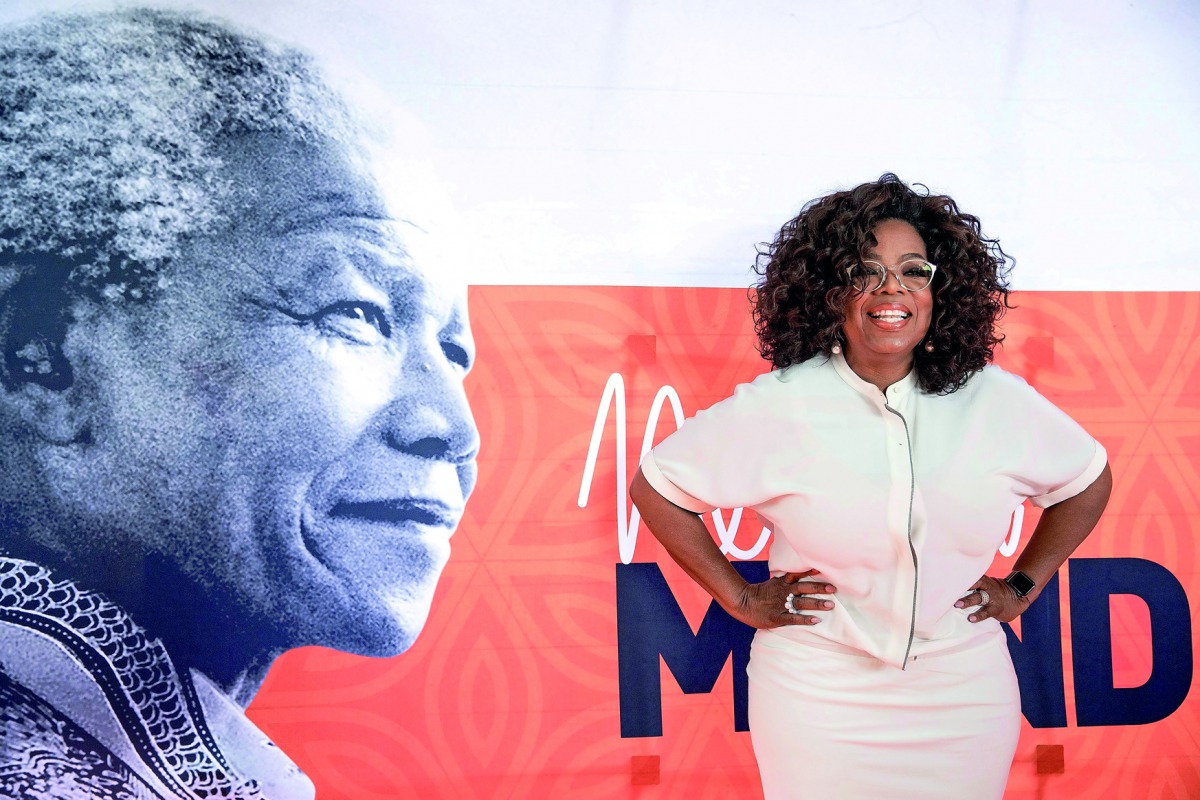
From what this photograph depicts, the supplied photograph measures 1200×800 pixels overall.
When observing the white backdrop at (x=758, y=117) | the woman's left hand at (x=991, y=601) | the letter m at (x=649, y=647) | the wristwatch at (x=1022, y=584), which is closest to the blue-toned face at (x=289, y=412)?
the white backdrop at (x=758, y=117)

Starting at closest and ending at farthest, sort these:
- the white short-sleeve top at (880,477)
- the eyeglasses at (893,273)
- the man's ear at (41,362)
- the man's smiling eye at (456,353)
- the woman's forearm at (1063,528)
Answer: the white short-sleeve top at (880,477) < the eyeglasses at (893,273) < the woman's forearm at (1063,528) < the man's ear at (41,362) < the man's smiling eye at (456,353)

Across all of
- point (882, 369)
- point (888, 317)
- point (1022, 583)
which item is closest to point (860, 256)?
point (888, 317)

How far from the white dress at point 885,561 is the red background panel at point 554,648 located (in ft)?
1.96

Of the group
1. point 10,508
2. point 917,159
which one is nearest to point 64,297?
point 10,508

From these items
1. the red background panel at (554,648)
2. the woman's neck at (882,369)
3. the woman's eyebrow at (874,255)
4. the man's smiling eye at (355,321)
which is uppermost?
the woman's eyebrow at (874,255)

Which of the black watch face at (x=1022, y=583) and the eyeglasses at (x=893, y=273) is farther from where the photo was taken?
the black watch face at (x=1022, y=583)

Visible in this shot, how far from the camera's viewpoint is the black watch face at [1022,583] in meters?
2.20

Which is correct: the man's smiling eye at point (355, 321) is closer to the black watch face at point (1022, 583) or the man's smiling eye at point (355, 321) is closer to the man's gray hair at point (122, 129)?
the man's gray hair at point (122, 129)

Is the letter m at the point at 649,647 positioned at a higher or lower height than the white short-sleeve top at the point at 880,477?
lower

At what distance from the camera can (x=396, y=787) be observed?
2566 millimetres

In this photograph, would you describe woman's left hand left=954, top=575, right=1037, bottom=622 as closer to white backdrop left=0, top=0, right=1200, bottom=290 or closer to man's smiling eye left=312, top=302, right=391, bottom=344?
white backdrop left=0, top=0, right=1200, bottom=290

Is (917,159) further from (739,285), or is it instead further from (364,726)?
(364,726)

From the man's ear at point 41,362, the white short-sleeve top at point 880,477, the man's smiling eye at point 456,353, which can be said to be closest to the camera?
the white short-sleeve top at point 880,477

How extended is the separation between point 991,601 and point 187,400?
6.77ft
